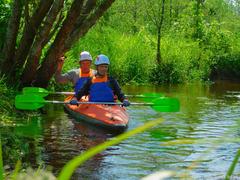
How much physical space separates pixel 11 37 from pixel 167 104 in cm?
354

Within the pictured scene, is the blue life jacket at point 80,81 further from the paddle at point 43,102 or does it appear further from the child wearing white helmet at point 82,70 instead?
the paddle at point 43,102

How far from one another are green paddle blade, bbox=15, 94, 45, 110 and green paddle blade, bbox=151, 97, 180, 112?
209cm

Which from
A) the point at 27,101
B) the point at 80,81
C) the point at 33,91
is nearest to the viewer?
the point at 27,101

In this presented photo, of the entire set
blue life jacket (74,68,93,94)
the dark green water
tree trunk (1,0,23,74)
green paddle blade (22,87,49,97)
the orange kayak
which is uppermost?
tree trunk (1,0,23,74)

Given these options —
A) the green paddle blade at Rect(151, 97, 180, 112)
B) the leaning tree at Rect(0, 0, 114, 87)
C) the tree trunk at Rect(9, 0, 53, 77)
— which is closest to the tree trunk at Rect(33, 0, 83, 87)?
the leaning tree at Rect(0, 0, 114, 87)

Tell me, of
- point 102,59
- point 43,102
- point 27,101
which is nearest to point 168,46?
point 102,59

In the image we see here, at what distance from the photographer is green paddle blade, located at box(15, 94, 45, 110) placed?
945 cm

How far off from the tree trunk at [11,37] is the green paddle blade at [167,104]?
3.28 meters

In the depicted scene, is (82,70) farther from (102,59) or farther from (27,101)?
(27,101)

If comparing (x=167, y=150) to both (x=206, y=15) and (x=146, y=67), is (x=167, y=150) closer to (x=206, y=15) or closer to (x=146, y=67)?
(x=146, y=67)

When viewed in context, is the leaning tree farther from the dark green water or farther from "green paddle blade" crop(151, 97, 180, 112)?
"green paddle blade" crop(151, 97, 180, 112)

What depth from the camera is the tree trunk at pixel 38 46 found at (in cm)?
999

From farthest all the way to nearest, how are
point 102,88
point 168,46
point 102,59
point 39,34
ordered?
point 168,46, point 39,34, point 102,88, point 102,59

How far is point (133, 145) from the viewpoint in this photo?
813cm
